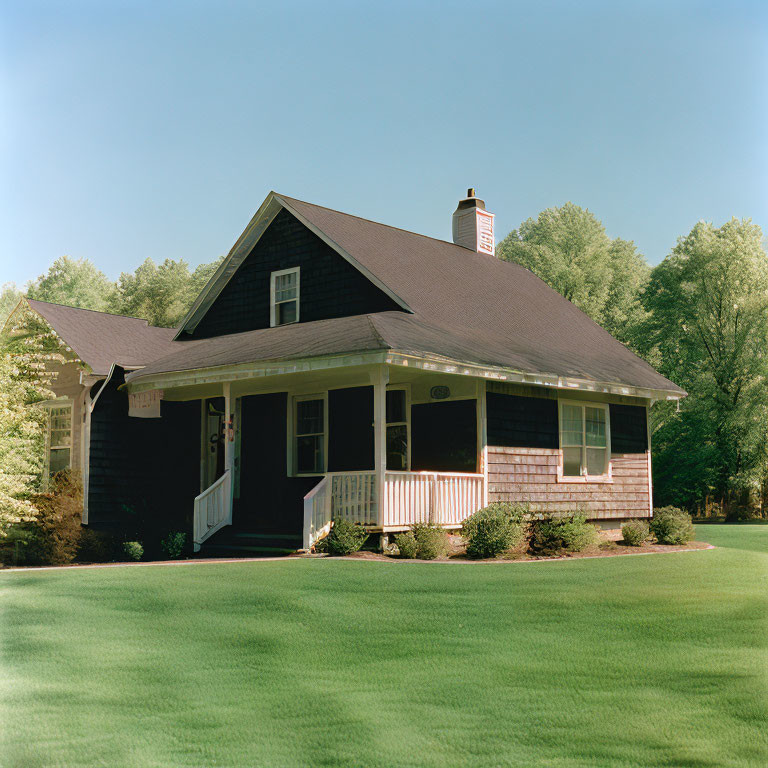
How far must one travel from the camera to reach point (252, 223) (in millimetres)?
20734

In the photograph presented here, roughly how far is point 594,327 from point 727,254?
14.7 meters

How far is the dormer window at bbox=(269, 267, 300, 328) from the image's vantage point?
66.5ft

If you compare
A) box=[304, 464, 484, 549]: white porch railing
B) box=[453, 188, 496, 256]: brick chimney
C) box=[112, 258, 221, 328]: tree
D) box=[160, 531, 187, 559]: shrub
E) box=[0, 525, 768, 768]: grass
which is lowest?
box=[0, 525, 768, 768]: grass

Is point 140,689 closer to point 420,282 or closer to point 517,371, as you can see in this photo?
point 517,371

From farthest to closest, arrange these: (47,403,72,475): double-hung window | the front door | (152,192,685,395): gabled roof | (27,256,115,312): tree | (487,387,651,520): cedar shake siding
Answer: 1. (27,256,115,312): tree
2. (47,403,72,475): double-hung window
3. the front door
4. (487,387,651,520): cedar shake siding
5. (152,192,685,395): gabled roof


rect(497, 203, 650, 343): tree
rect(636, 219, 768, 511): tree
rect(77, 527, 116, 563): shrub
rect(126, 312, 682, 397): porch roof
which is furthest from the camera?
rect(497, 203, 650, 343): tree


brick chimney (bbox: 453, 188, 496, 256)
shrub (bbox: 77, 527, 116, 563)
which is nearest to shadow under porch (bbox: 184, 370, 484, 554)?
shrub (bbox: 77, 527, 116, 563)

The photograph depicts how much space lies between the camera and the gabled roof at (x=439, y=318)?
1681 centimetres

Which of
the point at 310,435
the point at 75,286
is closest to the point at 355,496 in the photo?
the point at 310,435

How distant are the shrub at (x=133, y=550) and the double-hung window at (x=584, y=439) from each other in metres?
8.67

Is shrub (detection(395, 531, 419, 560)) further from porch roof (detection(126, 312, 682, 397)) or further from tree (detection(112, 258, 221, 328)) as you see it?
tree (detection(112, 258, 221, 328))

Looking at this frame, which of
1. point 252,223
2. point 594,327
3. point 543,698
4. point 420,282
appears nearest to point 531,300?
point 594,327

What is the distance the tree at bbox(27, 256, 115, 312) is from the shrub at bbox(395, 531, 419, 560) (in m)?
44.7

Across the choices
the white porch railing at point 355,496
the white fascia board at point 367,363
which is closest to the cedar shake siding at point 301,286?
the white fascia board at point 367,363
